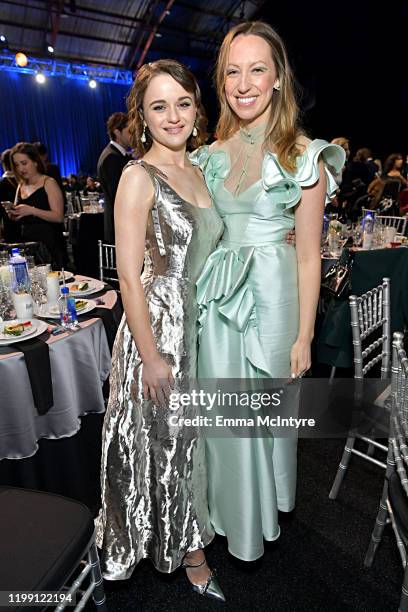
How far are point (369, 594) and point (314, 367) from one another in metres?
1.93

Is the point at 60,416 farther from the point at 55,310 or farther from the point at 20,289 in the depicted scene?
the point at 20,289

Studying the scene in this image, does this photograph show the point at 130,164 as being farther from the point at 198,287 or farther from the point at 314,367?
the point at 314,367

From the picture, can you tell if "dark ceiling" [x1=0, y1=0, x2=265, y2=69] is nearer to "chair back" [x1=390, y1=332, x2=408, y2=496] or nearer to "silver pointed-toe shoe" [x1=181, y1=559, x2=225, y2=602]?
"chair back" [x1=390, y1=332, x2=408, y2=496]

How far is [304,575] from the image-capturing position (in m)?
1.68

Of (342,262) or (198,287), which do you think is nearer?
(198,287)

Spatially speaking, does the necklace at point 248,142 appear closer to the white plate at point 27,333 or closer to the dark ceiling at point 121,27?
the white plate at point 27,333

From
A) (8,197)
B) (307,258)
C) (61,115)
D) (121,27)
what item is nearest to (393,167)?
(8,197)

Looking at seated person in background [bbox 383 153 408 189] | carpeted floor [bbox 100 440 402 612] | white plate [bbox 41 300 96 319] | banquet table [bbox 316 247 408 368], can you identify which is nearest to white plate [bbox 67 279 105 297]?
white plate [bbox 41 300 96 319]

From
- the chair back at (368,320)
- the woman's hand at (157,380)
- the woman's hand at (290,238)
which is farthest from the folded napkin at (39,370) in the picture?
the chair back at (368,320)

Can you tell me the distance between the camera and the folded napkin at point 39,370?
159 cm

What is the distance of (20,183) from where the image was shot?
154 inches

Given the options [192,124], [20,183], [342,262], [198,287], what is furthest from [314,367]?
[20,183]

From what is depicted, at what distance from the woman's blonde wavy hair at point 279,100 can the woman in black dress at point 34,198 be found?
9.13 ft

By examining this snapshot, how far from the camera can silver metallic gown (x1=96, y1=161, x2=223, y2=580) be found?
131 cm
